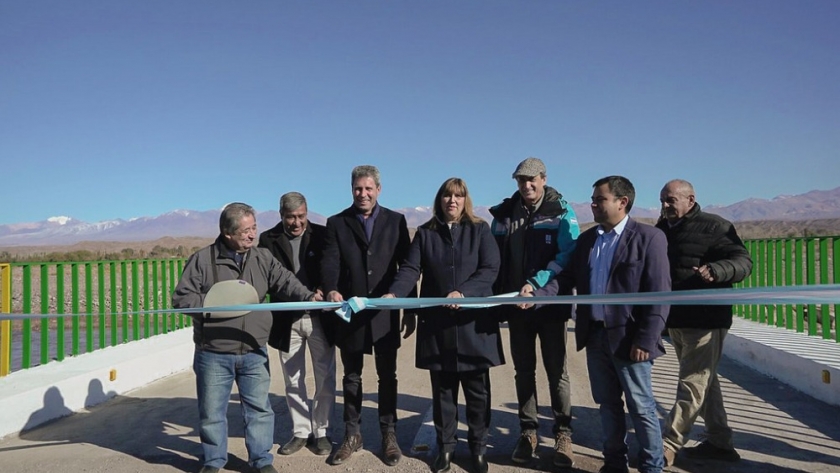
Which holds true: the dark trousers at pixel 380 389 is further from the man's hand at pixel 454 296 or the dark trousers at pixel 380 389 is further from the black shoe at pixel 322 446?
the man's hand at pixel 454 296

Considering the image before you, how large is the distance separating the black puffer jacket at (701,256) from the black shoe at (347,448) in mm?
2543

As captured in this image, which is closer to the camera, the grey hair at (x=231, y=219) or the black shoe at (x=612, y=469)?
the black shoe at (x=612, y=469)

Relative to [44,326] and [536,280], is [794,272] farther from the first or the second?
[44,326]

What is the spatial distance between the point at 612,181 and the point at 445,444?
2.20 m

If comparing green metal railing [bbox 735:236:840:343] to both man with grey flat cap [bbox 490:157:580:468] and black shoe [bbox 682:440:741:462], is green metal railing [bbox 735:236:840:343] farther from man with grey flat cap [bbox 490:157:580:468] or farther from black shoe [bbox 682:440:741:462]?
man with grey flat cap [bbox 490:157:580:468]

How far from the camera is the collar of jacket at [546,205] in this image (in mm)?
4762

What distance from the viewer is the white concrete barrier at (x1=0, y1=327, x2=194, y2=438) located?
5799 millimetres

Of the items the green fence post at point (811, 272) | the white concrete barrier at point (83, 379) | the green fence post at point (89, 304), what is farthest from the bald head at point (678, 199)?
the green fence post at point (89, 304)

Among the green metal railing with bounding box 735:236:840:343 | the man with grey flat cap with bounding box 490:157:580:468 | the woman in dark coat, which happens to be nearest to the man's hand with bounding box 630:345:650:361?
the man with grey flat cap with bounding box 490:157:580:468

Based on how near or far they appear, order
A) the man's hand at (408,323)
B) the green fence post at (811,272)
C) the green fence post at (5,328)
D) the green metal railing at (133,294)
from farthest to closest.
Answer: the green fence post at (811,272) < the green metal railing at (133,294) < the green fence post at (5,328) < the man's hand at (408,323)

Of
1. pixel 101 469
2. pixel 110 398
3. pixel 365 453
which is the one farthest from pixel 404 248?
pixel 110 398

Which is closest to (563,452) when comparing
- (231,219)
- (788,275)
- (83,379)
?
(231,219)

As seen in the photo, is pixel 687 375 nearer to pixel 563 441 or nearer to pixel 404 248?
pixel 563 441

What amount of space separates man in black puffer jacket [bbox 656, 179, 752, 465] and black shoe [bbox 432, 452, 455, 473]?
1.57 m
